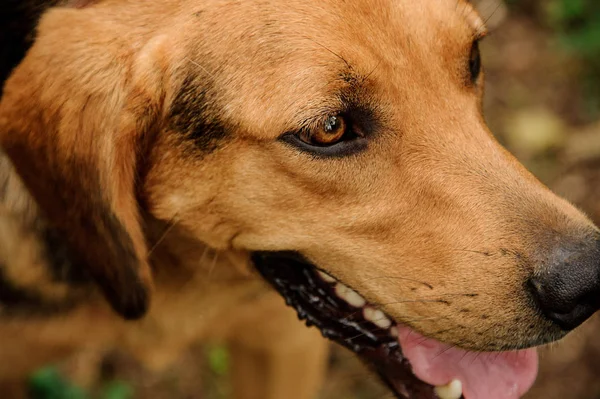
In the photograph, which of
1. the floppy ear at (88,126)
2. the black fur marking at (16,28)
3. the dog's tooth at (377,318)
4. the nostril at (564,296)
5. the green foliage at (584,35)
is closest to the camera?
the nostril at (564,296)

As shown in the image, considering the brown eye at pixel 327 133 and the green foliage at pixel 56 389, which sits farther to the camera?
the green foliage at pixel 56 389

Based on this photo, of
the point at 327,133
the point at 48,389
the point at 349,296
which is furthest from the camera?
the point at 48,389

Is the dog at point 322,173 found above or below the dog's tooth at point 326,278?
above

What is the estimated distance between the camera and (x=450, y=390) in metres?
3.18

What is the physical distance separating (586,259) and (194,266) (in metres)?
1.74

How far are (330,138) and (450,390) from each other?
1.20m

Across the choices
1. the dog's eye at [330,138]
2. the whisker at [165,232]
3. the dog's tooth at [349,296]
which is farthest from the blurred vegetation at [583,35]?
the whisker at [165,232]

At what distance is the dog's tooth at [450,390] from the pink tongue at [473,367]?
2cm

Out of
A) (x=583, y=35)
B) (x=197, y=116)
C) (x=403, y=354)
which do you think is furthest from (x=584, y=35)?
(x=197, y=116)

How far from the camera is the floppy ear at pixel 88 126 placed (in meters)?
2.96

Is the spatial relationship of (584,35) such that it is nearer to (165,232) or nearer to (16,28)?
(165,232)

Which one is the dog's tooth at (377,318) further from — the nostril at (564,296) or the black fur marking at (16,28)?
the black fur marking at (16,28)

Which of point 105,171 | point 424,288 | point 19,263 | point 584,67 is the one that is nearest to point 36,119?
point 105,171

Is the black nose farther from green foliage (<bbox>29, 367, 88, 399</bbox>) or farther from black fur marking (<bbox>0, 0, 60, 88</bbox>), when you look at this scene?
green foliage (<bbox>29, 367, 88, 399</bbox>)
